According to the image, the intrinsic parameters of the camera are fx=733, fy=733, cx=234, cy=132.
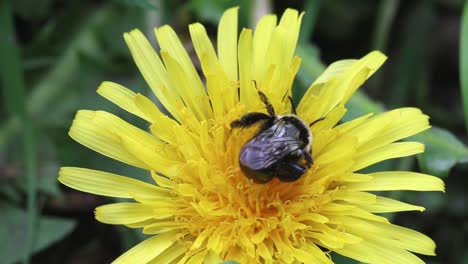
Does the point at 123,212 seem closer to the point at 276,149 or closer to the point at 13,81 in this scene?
the point at 276,149

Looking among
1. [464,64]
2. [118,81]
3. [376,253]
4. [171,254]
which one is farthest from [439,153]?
[118,81]

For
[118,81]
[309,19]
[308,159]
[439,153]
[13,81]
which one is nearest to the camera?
[308,159]

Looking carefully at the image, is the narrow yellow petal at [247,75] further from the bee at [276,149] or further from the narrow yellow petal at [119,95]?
the narrow yellow petal at [119,95]

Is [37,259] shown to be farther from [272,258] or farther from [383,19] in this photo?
[383,19]

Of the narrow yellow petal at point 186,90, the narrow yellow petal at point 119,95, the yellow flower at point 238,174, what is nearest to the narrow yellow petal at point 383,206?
the yellow flower at point 238,174

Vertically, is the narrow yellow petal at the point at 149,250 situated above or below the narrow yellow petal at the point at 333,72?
below

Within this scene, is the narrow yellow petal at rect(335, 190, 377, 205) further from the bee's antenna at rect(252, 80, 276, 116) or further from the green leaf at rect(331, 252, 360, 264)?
the bee's antenna at rect(252, 80, 276, 116)

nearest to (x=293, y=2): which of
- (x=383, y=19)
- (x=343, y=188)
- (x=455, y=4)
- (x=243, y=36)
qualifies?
(x=383, y=19)
